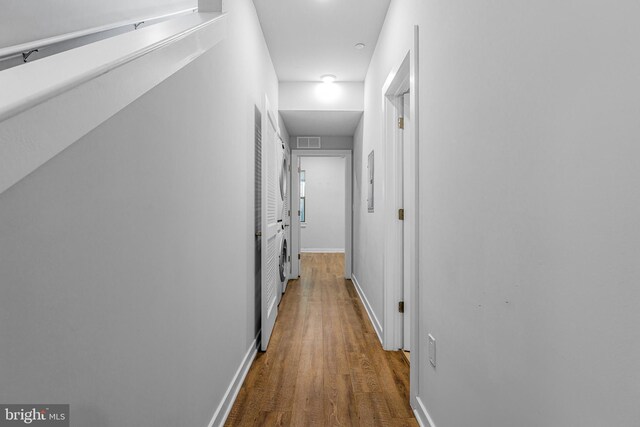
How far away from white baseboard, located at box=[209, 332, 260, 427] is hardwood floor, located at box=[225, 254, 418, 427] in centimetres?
4

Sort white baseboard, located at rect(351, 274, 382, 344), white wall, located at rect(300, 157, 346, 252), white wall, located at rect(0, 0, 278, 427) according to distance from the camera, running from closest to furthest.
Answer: white wall, located at rect(0, 0, 278, 427), white baseboard, located at rect(351, 274, 382, 344), white wall, located at rect(300, 157, 346, 252)

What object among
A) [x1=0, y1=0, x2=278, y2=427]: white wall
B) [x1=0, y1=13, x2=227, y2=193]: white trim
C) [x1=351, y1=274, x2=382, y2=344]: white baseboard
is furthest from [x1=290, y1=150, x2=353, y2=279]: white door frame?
[x1=0, y1=13, x2=227, y2=193]: white trim

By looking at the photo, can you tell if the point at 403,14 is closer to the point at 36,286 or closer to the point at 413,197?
the point at 413,197

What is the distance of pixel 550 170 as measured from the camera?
0.80m

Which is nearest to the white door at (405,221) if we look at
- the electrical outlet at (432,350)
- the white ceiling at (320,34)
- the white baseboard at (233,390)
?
the white ceiling at (320,34)

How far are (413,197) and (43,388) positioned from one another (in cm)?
165

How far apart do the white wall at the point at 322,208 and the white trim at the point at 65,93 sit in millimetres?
8280

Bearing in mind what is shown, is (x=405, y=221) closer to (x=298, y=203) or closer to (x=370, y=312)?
(x=370, y=312)

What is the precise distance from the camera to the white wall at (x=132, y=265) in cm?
60

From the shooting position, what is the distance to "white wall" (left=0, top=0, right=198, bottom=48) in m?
1.51

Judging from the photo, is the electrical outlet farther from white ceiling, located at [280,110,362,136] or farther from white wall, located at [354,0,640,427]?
white ceiling, located at [280,110,362,136]

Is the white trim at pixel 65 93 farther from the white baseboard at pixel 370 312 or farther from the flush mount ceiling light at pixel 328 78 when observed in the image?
the flush mount ceiling light at pixel 328 78

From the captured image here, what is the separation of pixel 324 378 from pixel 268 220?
4.36 ft

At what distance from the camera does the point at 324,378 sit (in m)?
2.23
